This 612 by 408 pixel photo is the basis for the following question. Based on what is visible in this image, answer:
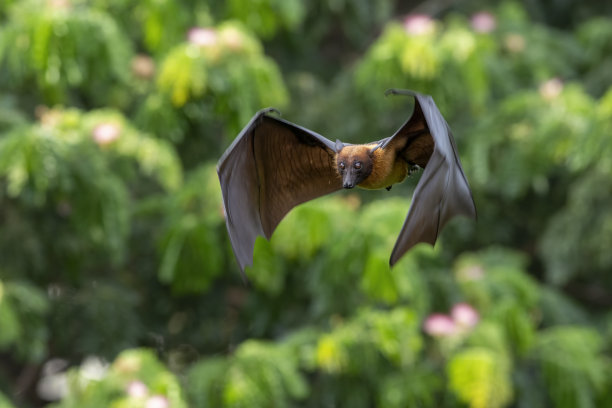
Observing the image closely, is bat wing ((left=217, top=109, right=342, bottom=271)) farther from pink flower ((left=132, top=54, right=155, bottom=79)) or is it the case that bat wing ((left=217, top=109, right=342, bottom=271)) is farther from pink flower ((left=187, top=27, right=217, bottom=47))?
pink flower ((left=132, top=54, right=155, bottom=79))

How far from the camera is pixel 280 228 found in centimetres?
619

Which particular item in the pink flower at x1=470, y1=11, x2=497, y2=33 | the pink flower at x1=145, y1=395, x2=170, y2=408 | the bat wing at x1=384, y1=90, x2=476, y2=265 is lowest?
the pink flower at x1=145, y1=395, x2=170, y2=408

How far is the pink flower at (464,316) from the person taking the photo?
6.09 metres

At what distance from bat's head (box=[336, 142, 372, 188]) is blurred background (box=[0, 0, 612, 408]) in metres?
2.59

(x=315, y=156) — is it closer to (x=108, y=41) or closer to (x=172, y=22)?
(x=108, y=41)

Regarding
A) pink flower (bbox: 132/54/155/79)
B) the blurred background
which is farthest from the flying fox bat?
pink flower (bbox: 132/54/155/79)

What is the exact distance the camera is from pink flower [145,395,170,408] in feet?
17.5

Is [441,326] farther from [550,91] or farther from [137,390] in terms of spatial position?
[137,390]

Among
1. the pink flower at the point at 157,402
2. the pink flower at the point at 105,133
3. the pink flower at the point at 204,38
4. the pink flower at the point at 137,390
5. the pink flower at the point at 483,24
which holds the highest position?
the pink flower at the point at 204,38

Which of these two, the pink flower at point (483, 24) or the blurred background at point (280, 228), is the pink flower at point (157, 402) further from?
the pink flower at point (483, 24)

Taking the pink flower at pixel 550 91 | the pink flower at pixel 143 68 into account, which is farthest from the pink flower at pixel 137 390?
the pink flower at pixel 550 91

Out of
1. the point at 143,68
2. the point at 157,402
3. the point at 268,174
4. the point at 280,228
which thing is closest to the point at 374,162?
the point at 268,174

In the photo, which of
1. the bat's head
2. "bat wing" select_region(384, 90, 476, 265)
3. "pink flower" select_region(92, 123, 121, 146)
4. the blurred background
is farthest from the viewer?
"pink flower" select_region(92, 123, 121, 146)

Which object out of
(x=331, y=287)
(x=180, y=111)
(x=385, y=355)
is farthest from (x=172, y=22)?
(x=385, y=355)
